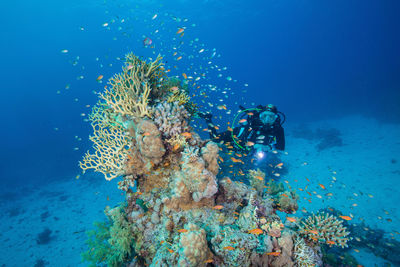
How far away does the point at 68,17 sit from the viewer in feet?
210

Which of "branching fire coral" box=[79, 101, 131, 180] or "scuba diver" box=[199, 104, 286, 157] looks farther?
"scuba diver" box=[199, 104, 286, 157]

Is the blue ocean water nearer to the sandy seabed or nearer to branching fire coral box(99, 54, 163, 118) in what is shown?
the sandy seabed

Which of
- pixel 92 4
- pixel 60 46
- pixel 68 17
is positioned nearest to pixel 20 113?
pixel 60 46

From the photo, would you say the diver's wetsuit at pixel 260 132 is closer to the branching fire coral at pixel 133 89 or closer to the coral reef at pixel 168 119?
the coral reef at pixel 168 119

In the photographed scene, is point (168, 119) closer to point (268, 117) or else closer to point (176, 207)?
point (176, 207)

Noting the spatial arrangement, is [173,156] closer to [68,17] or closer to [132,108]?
[132,108]

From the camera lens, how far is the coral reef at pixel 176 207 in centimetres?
362

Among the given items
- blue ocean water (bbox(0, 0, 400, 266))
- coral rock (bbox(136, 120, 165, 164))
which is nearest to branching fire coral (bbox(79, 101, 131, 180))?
coral rock (bbox(136, 120, 165, 164))

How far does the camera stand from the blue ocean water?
19.9 meters

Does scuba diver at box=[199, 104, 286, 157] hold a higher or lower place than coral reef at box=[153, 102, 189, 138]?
higher

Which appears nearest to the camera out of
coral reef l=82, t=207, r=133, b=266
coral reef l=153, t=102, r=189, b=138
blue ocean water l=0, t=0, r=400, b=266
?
coral reef l=82, t=207, r=133, b=266

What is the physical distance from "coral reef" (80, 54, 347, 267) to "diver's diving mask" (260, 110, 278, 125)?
3686 mm

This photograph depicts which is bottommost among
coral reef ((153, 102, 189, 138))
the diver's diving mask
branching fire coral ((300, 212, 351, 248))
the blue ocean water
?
branching fire coral ((300, 212, 351, 248))

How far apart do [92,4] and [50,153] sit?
44516mm
